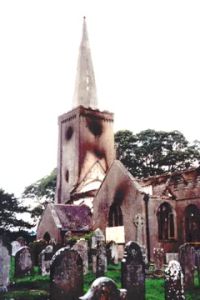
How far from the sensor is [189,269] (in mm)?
14383

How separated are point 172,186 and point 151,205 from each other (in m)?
2.42

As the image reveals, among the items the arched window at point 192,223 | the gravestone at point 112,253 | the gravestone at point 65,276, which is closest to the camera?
the gravestone at point 65,276

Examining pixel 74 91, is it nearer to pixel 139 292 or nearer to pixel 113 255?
pixel 113 255

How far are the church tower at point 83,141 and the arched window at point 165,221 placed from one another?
42.9 feet

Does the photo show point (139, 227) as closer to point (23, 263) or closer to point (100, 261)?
point (100, 261)

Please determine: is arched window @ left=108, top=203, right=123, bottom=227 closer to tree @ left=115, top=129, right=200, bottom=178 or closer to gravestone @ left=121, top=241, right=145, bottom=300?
gravestone @ left=121, top=241, right=145, bottom=300

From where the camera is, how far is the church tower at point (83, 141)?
40469 mm

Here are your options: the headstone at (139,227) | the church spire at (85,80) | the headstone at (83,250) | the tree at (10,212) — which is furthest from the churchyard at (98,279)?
the church spire at (85,80)

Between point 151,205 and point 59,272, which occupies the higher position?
point 151,205

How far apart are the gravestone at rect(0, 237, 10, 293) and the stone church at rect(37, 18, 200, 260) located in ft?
42.7

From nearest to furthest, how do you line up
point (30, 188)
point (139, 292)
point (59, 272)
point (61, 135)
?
point (59, 272), point (139, 292), point (61, 135), point (30, 188)

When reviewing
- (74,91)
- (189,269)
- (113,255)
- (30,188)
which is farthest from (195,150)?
(189,269)

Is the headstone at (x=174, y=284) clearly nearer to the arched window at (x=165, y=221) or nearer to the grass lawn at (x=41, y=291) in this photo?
the grass lawn at (x=41, y=291)

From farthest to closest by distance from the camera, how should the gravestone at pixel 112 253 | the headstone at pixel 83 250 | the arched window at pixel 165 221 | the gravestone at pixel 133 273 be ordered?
the arched window at pixel 165 221, the gravestone at pixel 112 253, the headstone at pixel 83 250, the gravestone at pixel 133 273
